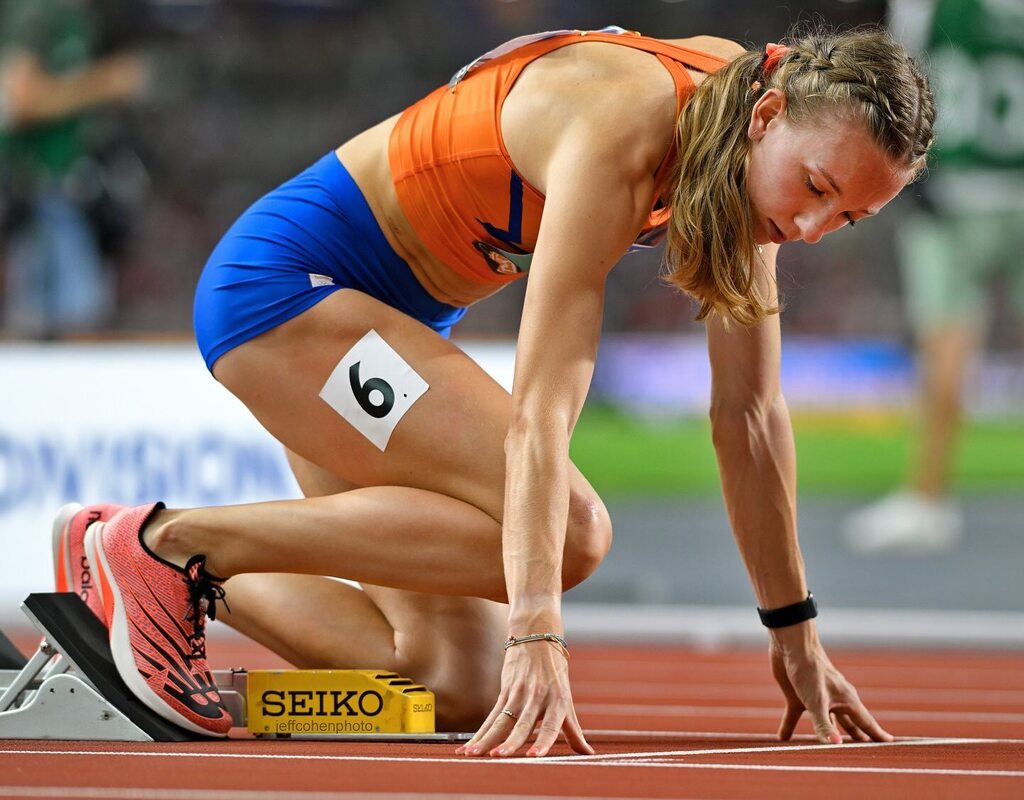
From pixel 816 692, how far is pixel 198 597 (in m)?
1.01

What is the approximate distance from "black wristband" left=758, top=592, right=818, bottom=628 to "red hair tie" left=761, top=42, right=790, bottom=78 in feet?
2.91

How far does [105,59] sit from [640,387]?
9.98 ft

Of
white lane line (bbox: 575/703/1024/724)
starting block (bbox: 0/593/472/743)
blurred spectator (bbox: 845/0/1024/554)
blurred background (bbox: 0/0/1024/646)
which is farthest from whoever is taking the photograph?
blurred spectator (bbox: 845/0/1024/554)

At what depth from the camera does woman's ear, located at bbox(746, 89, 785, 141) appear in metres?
2.33

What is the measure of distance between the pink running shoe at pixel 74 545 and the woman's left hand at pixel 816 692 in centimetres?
117

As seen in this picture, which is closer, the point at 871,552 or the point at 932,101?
the point at 932,101

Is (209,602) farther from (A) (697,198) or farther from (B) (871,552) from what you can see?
(B) (871,552)

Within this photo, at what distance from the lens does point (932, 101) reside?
237cm

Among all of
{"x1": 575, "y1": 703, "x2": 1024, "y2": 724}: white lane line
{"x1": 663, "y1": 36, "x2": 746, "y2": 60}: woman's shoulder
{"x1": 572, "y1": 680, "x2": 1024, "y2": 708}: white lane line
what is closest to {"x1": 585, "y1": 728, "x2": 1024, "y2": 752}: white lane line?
{"x1": 575, "y1": 703, "x2": 1024, "y2": 724}: white lane line

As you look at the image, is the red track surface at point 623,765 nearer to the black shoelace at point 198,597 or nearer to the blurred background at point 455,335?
the black shoelace at point 198,597

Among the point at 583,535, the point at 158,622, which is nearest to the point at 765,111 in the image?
the point at 583,535

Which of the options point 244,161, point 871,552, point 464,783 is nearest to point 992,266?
point 871,552

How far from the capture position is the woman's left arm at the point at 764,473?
8.89 feet

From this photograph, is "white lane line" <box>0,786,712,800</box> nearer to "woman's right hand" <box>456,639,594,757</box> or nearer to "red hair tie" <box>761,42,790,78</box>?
"woman's right hand" <box>456,639,594,757</box>
